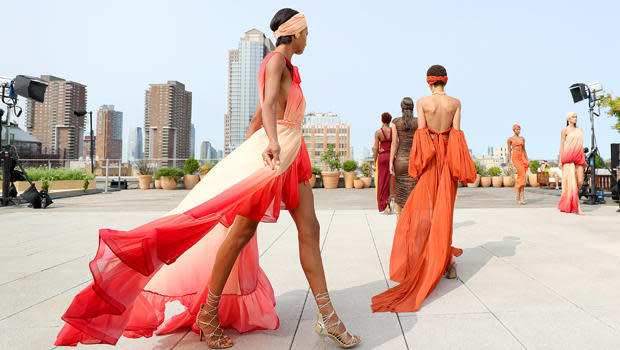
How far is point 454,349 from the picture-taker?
196 cm

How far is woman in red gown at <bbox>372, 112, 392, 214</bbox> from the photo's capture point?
7512 mm

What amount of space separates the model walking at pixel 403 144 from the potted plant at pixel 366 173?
47.4 ft

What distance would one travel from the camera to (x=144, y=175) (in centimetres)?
2070

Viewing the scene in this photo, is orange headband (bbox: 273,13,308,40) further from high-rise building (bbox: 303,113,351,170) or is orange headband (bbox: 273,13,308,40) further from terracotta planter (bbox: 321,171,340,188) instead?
high-rise building (bbox: 303,113,351,170)

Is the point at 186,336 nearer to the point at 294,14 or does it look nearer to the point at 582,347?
the point at 294,14

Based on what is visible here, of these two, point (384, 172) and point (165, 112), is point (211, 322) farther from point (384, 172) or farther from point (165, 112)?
point (165, 112)

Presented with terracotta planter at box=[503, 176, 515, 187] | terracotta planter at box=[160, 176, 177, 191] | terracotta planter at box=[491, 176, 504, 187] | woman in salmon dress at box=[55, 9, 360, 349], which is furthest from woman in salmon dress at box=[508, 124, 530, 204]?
terracotta planter at box=[160, 176, 177, 191]

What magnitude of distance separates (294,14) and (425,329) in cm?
203

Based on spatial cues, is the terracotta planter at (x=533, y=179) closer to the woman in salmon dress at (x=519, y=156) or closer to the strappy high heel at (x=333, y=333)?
the woman in salmon dress at (x=519, y=156)

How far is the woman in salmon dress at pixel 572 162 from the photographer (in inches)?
308

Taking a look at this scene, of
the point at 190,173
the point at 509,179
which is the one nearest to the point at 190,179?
the point at 190,173

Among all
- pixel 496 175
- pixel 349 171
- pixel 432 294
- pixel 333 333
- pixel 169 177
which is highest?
pixel 349 171

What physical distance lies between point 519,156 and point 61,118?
114 meters

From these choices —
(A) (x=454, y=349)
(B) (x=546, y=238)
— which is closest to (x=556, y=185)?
→ (B) (x=546, y=238)
